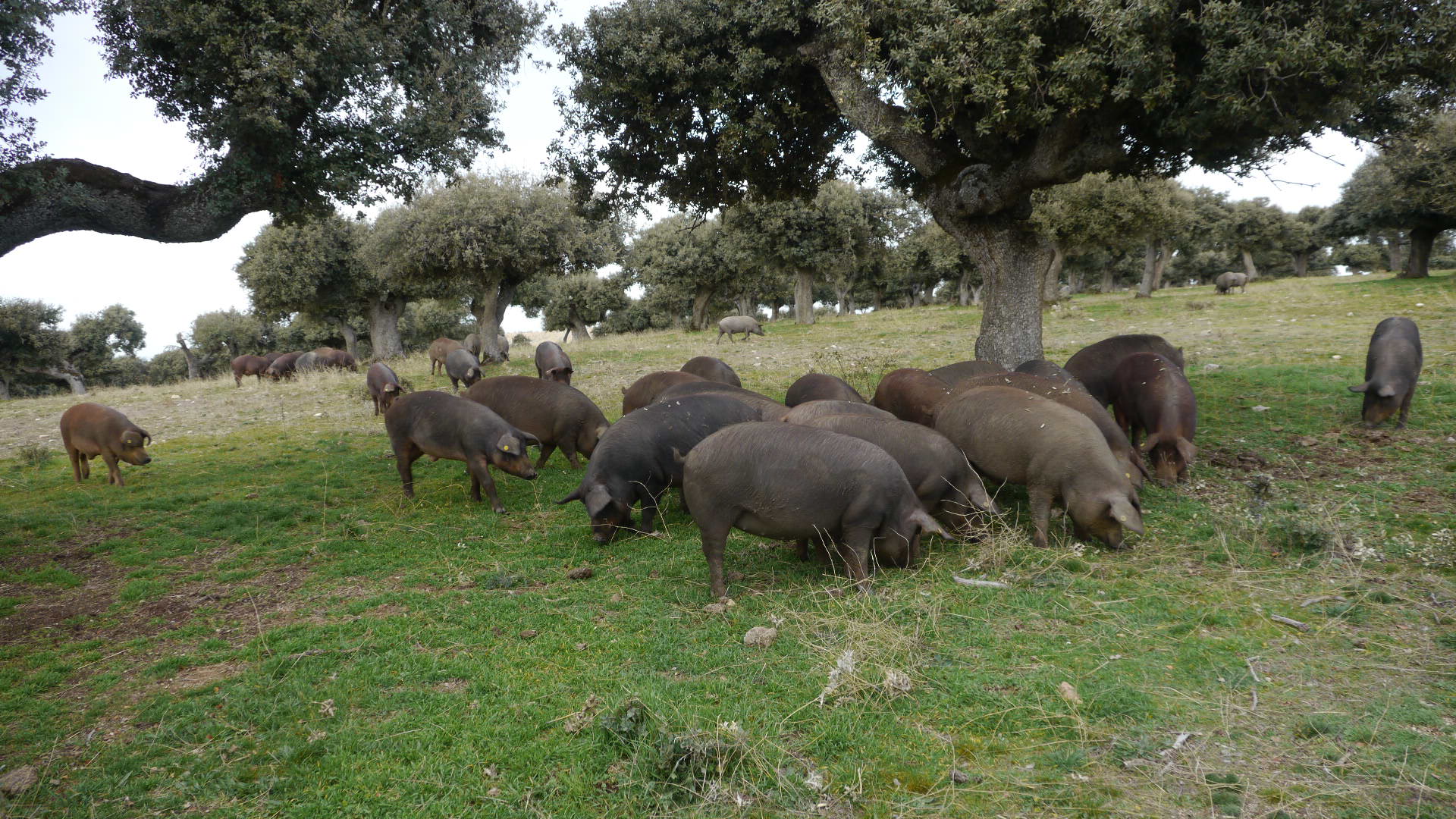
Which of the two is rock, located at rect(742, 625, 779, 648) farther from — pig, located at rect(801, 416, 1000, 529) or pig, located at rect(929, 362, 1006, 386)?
pig, located at rect(929, 362, 1006, 386)

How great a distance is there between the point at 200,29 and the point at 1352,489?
13.8 meters

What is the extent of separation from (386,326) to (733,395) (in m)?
28.7

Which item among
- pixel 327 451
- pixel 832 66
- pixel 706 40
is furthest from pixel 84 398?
pixel 832 66

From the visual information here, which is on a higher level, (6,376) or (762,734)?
(6,376)

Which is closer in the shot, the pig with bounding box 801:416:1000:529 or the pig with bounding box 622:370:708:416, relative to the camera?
the pig with bounding box 801:416:1000:529

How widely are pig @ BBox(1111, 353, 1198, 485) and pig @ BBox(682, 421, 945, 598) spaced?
4160 millimetres

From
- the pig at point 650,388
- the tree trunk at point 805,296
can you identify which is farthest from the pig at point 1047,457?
the tree trunk at point 805,296

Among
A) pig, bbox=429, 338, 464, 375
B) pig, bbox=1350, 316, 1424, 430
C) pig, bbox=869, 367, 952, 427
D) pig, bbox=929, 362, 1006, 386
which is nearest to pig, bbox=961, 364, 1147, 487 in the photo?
pig, bbox=869, 367, 952, 427

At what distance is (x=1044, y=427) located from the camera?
7.12 meters

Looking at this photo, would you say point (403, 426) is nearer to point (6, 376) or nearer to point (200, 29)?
point (200, 29)

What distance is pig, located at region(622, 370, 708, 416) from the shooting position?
35.9ft

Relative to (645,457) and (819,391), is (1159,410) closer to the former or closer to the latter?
(819,391)

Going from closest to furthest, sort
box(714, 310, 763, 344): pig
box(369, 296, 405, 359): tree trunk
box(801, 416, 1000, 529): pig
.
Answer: box(801, 416, 1000, 529): pig < box(714, 310, 763, 344): pig < box(369, 296, 405, 359): tree trunk

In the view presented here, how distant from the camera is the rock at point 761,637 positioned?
16.6 feet
